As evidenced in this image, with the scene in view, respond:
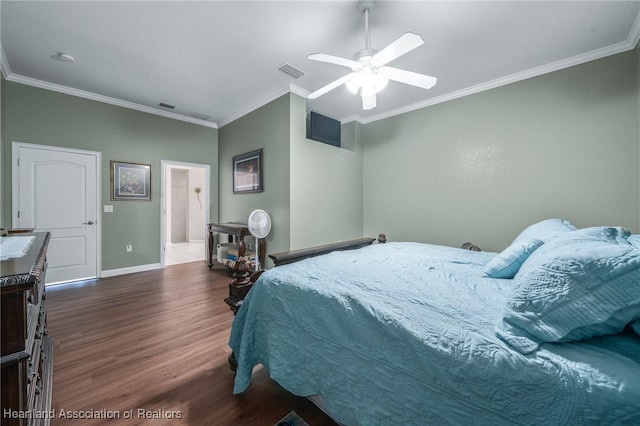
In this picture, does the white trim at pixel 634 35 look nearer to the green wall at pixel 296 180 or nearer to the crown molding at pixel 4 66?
the green wall at pixel 296 180

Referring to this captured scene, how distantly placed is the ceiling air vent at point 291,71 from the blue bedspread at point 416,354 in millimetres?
A: 2422

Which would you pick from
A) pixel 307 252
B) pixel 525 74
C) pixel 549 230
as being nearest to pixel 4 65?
pixel 307 252

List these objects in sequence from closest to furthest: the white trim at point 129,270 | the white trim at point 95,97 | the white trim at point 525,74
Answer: the white trim at point 525,74
the white trim at point 95,97
the white trim at point 129,270

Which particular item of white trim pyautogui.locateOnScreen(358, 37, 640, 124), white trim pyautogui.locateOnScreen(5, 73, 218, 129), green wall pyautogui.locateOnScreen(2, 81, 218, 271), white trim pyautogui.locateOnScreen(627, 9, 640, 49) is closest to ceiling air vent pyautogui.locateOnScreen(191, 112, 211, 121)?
white trim pyautogui.locateOnScreen(5, 73, 218, 129)

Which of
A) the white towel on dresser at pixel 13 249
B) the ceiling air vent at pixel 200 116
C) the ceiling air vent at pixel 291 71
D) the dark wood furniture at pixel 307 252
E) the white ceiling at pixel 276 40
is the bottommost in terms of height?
the dark wood furniture at pixel 307 252

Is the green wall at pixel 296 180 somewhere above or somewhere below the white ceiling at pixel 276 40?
below

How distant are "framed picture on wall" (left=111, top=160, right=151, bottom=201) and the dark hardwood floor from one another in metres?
1.58

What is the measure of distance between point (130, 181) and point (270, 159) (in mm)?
2352

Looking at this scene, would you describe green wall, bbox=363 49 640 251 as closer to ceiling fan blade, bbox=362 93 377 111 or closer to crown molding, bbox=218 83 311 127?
crown molding, bbox=218 83 311 127

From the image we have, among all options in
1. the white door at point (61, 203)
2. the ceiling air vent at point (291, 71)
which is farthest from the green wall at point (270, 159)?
the white door at point (61, 203)

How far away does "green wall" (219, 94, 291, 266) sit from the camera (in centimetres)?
362

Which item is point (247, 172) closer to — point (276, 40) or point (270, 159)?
point (270, 159)

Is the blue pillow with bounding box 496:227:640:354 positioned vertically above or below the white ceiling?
below

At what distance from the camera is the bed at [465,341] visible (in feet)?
2.41
